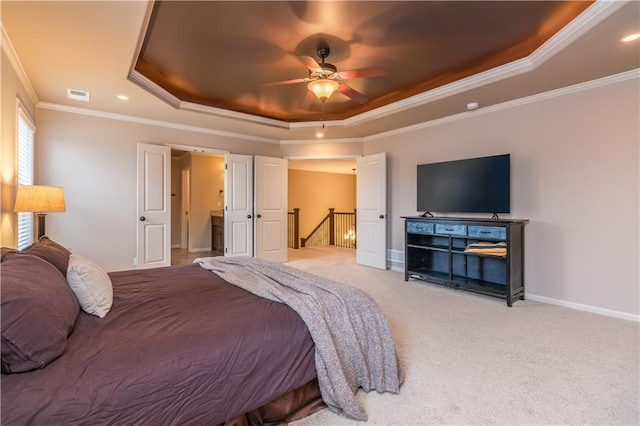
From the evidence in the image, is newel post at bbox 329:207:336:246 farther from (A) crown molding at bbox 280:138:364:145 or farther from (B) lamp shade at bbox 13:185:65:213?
(B) lamp shade at bbox 13:185:65:213

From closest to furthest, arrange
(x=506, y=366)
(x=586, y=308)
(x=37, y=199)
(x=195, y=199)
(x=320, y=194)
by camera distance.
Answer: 1. (x=506, y=366)
2. (x=37, y=199)
3. (x=586, y=308)
4. (x=195, y=199)
5. (x=320, y=194)

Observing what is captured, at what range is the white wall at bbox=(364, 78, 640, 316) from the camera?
3.22 meters

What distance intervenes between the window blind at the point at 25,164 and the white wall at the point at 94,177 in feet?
0.81

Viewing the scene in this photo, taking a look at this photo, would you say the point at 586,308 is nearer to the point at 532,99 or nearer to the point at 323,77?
the point at 532,99

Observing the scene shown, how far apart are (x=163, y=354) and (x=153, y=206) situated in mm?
4100

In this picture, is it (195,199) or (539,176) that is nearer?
(539,176)

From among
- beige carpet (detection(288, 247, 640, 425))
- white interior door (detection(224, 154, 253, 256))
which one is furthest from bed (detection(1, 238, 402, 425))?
white interior door (detection(224, 154, 253, 256))

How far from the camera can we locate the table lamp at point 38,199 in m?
2.63

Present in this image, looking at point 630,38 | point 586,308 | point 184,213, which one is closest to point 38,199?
point 630,38

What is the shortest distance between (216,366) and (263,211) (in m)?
4.77

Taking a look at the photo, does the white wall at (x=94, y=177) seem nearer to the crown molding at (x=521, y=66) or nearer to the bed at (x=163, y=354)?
the bed at (x=163, y=354)

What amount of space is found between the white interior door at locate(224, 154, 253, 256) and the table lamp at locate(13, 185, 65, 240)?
2845mm

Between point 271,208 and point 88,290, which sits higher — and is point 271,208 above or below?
above

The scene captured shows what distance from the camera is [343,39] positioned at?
290 centimetres
